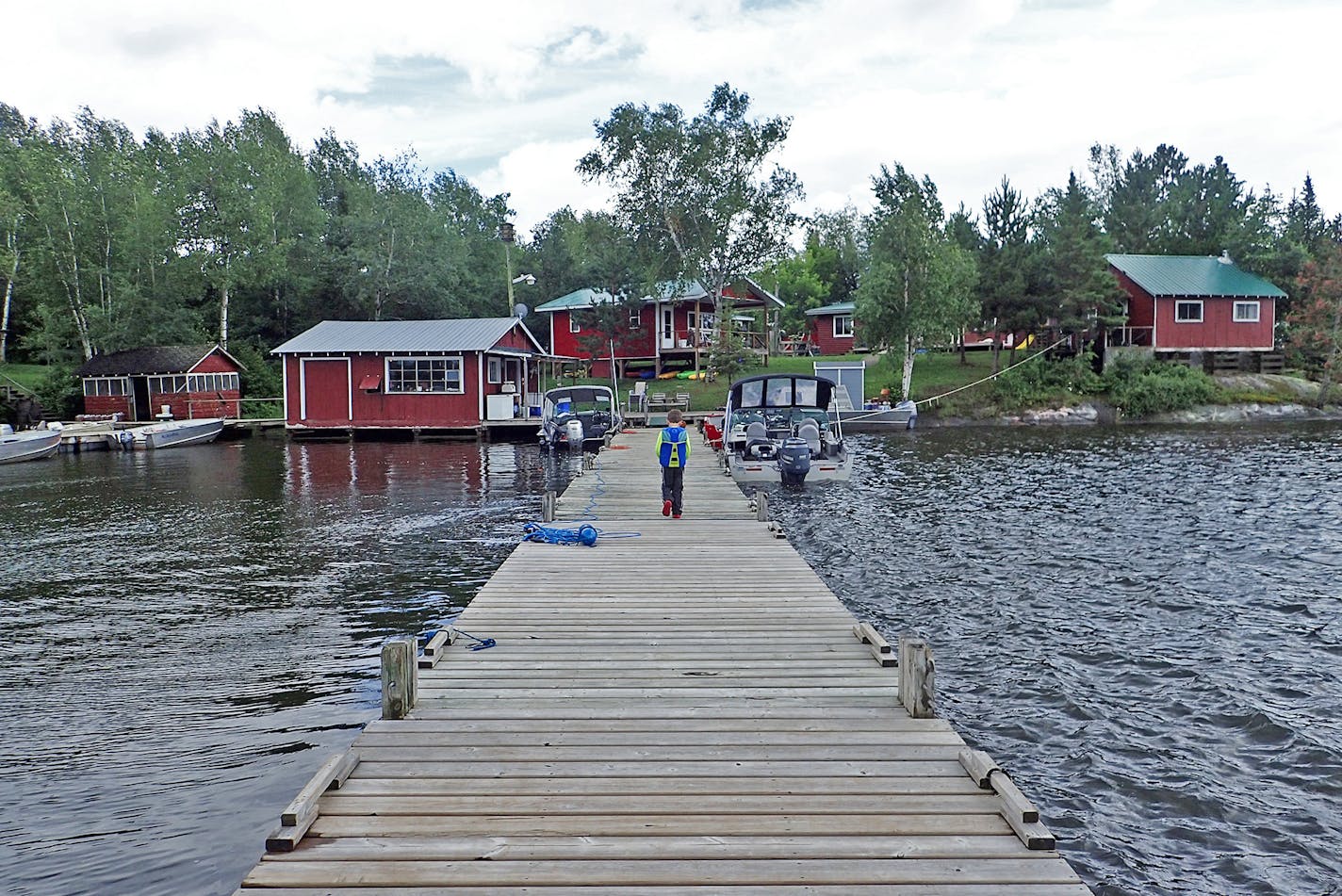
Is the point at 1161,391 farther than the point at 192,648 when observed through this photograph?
Yes

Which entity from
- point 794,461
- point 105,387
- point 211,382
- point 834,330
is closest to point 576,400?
point 794,461

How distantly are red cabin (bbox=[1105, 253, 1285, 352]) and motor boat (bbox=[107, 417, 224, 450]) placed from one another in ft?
148

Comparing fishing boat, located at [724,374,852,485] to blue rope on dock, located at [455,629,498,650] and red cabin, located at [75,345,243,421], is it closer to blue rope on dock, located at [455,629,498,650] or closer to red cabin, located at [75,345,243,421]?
blue rope on dock, located at [455,629,498,650]

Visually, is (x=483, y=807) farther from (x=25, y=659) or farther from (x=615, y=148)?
(x=615, y=148)

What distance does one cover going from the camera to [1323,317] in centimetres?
4594

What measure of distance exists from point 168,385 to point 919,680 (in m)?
44.8

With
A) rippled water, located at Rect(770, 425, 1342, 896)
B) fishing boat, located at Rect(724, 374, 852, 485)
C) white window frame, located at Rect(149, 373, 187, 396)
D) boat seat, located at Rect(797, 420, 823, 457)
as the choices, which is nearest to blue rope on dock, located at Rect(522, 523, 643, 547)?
rippled water, located at Rect(770, 425, 1342, 896)

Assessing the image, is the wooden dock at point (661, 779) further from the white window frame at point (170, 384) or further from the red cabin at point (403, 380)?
the white window frame at point (170, 384)

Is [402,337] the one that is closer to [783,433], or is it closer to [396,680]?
[783,433]

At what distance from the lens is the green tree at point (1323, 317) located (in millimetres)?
44438

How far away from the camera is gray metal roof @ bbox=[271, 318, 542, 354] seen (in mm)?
39469

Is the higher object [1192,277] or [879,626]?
[1192,277]

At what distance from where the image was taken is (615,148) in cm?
4788

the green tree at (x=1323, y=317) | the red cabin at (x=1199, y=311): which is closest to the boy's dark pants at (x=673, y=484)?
the red cabin at (x=1199, y=311)
